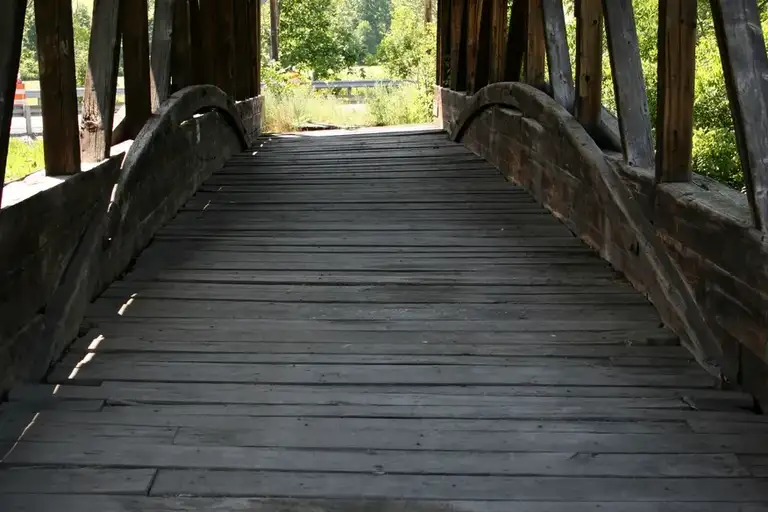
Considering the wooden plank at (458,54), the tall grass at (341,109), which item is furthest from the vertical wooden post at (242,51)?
the tall grass at (341,109)

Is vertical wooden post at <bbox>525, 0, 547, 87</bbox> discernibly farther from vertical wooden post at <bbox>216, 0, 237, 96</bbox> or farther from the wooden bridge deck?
vertical wooden post at <bbox>216, 0, 237, 96</bbox>

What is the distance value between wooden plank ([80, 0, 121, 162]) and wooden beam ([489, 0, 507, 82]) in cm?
397

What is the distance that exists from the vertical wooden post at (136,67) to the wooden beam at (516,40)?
109 inches

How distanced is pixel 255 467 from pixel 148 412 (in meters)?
0.48

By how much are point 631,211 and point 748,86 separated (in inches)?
45.3

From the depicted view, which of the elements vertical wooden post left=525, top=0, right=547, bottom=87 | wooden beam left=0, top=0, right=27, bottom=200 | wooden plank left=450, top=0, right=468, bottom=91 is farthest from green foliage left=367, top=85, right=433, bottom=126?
wooden beam left=0, top=0, right=27, bottom=200

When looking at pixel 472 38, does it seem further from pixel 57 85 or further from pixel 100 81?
pixel 57 85

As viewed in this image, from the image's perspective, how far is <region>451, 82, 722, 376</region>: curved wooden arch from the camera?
2777 millimetres

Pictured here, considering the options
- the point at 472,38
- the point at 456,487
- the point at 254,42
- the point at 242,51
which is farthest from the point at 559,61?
the point at 254,42

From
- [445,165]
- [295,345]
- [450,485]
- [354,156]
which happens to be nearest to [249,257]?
[295,345]

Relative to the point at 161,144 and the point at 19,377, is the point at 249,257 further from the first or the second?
the point at 19,377

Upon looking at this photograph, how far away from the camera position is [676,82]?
3.03 meters

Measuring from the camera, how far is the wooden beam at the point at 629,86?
3641 millimetres

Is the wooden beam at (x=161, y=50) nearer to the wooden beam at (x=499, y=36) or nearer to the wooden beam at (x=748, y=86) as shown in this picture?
the wooden beam at (x=499, y=36)
